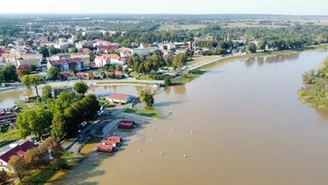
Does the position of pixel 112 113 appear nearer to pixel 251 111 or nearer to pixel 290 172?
pixel 251 111

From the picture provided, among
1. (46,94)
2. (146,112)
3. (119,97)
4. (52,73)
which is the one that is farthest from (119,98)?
(52,73)

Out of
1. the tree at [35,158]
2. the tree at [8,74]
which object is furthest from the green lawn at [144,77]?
the tree at [35,158]

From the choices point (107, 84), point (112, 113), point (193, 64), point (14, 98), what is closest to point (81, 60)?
point (107, 84)

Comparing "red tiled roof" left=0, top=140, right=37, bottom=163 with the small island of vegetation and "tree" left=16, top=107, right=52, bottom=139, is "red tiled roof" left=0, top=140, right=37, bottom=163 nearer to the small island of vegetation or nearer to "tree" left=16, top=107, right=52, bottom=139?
"tree" left=16, top=107, right=52, bottom=139

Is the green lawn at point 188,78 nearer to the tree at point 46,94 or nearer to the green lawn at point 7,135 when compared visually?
the tree at point 46,94

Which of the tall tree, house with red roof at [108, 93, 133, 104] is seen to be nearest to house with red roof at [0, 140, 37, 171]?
house with red roof at [108, 93, 133, 104]

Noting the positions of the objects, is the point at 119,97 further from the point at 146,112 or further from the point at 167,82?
the point at 167,82
